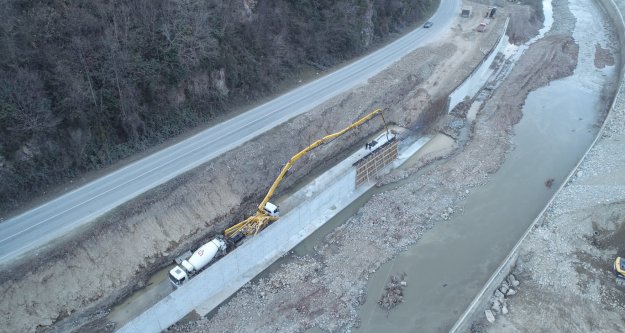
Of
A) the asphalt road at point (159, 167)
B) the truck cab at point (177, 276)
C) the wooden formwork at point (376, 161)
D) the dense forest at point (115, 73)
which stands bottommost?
the wooden formwork at point (376, 161)

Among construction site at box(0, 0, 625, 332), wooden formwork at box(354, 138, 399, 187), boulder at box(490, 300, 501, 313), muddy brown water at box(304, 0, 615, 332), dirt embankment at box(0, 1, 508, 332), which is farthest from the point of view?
wooden formwork at box(354, 138, 399, 187)

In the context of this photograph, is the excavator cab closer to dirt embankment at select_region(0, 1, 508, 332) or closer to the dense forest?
dirt embankment at select_region(0, 1, 508, 332)

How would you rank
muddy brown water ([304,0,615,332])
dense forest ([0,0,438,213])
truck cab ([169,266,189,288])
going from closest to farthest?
truck cab ([169,266,189,288]) < muddy brown water ([304,0,615,332]) < dense forest ([0,0,438,213])

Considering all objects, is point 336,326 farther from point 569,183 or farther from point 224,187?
point 569,183

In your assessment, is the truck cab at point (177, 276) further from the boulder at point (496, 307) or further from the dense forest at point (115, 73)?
the boulder at point (496, 307)

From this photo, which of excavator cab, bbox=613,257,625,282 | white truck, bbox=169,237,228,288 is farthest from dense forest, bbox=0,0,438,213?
excavator cab, bbox=613,257,625,282

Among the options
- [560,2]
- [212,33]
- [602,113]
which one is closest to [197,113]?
[212,33]

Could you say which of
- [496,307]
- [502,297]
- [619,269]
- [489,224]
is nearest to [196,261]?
[496,307]

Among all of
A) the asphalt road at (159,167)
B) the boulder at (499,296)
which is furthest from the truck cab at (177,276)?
the boulder at (499,296)
